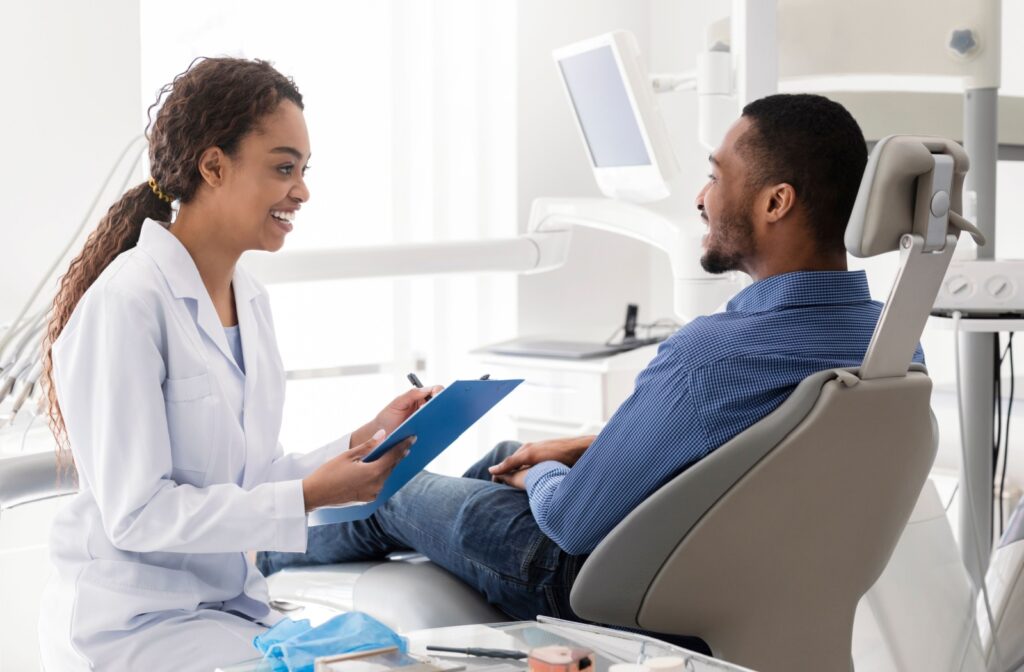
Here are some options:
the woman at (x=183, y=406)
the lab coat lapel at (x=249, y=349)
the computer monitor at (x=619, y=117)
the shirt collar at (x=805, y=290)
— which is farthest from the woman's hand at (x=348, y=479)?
the computer monitor at (x=619, y=117)

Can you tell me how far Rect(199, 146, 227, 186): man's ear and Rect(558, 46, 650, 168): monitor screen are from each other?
1.18m

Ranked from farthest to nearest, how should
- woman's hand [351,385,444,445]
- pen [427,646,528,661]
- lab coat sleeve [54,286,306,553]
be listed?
woman's hand [351,385,444,445], lab coat sleeve [54,286,306,553], pen [427,646,528,661]

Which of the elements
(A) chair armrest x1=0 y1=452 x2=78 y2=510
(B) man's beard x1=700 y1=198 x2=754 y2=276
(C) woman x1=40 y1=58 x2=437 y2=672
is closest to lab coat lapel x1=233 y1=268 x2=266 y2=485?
(C) woman x1=40 y1=58 x2=437 y2=672

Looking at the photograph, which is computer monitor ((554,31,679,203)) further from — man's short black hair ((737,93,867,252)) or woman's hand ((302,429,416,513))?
woman's hand ((302,429,416,513))

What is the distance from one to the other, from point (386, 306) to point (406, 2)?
98cm

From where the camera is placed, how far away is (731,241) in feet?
5.00

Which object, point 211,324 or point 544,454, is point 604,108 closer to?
point 544,454

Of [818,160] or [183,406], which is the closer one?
[183,406]

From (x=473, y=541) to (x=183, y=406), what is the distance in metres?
0.47

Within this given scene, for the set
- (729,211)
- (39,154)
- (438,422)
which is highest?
(39,154)

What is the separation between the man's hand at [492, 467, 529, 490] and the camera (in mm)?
1675

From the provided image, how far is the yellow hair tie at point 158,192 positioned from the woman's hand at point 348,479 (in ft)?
1.32

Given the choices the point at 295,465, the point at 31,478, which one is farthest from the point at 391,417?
the point at 31,478

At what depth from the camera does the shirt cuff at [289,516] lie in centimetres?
130
